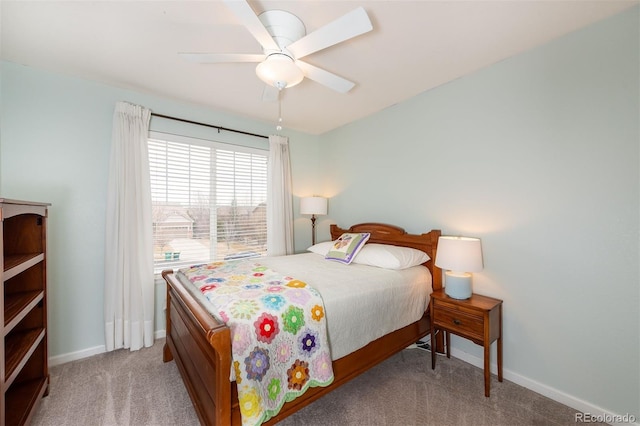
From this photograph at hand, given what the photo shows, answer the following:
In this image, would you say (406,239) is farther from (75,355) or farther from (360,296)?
(75,355)

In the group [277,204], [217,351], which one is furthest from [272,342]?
[277,204]

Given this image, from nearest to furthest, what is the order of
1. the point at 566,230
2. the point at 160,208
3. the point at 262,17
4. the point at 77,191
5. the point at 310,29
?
the point at 262,17, the point at 310,29, the point at 566,230, the point at 77,191, the point at 160,208

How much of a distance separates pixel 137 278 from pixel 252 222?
4.60 ft

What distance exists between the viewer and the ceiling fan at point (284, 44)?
1369 millimetres

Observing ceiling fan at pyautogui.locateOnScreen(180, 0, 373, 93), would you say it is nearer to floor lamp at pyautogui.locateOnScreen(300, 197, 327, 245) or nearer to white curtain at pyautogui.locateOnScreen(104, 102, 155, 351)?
white curtain at pyautogui.locateOnScreen(104, 102, 155, 351)

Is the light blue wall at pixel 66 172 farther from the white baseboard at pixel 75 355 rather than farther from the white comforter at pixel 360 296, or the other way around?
the white comforter at pixel 360 296

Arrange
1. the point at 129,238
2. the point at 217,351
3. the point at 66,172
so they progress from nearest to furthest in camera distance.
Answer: the point at 217,351, the point at 66,172, the point at 129,238

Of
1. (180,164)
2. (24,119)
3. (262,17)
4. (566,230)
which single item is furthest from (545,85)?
(24,119)

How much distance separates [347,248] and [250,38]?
1995mm

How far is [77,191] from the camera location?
240 cm

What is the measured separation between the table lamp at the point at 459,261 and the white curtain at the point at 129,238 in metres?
2.82

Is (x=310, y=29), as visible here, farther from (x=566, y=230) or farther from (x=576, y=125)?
(x=566, y=230)

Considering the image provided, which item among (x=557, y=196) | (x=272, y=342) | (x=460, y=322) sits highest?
(x=557, y=196)

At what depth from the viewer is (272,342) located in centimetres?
139
